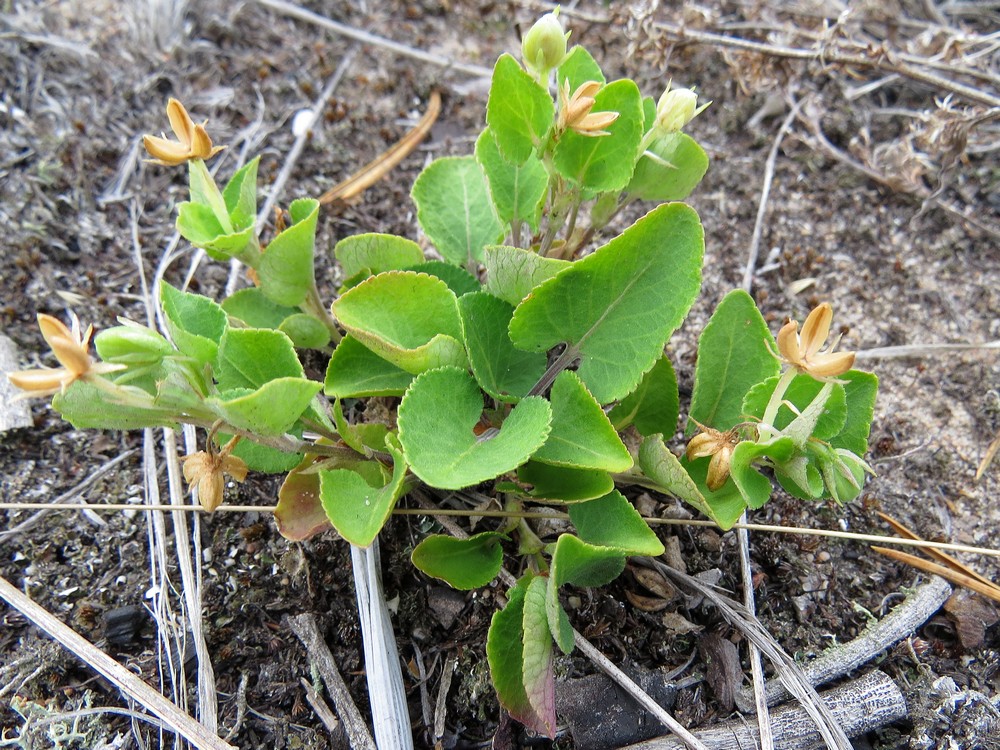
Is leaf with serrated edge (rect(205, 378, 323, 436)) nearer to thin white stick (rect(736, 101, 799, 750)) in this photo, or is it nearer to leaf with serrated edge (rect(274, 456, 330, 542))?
leaf with serrated edge (rect(274, 456, 330, 542))

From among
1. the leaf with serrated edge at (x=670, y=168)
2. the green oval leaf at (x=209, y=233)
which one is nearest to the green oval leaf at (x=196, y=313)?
the green oval leaf at (x=209, y=233)

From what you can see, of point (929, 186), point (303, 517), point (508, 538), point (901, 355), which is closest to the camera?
point (303, 517)

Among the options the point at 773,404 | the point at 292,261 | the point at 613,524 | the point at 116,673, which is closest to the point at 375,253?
the point at 292,261

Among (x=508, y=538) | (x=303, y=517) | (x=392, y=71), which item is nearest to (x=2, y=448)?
(x=303, y=517)

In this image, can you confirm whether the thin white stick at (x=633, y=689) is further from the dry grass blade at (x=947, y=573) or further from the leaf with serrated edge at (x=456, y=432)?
the dry grass blade at (x=947, y=573)

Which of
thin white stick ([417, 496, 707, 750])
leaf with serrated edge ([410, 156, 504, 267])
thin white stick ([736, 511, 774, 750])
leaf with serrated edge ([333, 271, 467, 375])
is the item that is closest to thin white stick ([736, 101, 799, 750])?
thin white stick ([736, 511, 774, 750])

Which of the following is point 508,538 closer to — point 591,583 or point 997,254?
point 591,583

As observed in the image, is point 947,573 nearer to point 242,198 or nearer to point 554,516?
point 554,516
